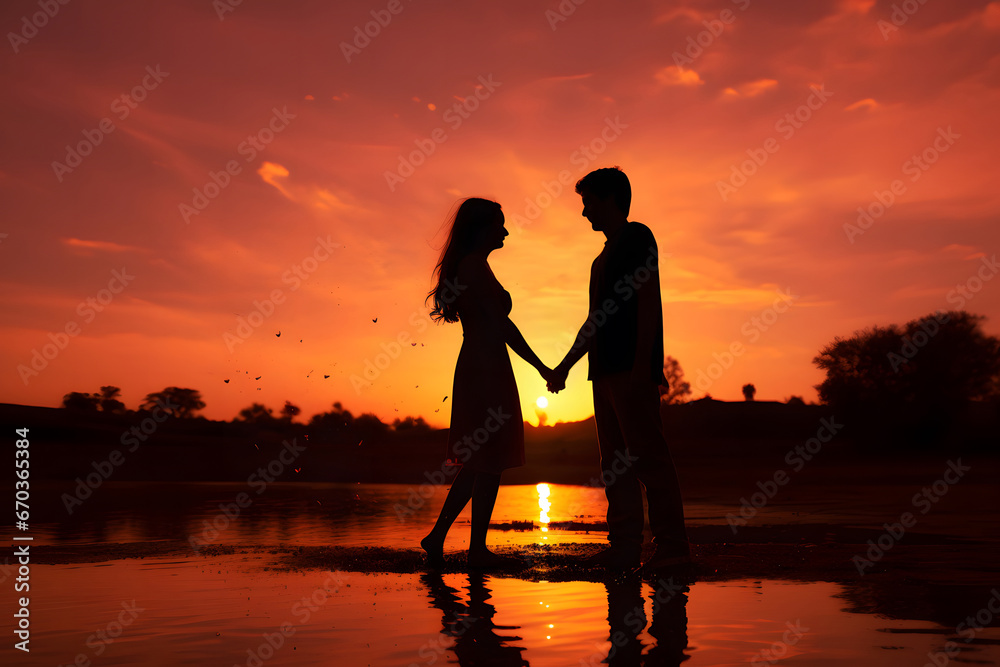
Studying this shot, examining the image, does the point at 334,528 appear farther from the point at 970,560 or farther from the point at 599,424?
the point at 970,560

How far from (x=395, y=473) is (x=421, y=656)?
2050 centimetres

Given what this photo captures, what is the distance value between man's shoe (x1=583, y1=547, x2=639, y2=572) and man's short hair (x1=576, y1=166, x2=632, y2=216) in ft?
7.82

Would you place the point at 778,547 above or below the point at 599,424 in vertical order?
below

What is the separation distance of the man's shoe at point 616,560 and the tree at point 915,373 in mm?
37612

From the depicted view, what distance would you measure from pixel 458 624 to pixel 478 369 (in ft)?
7.95

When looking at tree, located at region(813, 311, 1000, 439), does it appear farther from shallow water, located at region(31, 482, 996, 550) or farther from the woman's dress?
the woman's dress

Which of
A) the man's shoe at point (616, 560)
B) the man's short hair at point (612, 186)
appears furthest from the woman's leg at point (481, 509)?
the man's short hair at point (612, 186)

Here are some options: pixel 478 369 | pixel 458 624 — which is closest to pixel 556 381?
pixel 478 369

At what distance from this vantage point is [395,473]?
23312 millimetres

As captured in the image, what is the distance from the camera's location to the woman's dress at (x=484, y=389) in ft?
19.0

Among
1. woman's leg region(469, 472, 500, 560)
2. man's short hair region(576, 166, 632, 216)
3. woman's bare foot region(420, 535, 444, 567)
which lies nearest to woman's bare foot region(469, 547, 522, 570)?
woman's leg region(469, 472, 500, 560)

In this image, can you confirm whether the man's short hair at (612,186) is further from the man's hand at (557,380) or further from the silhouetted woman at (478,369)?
the man's hand at (557,380)

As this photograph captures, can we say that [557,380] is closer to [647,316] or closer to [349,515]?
[647,316]

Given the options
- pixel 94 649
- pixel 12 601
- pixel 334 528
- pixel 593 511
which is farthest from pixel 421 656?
pixel 593 511
